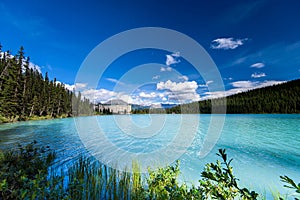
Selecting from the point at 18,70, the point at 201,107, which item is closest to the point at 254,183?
the point at 18,70

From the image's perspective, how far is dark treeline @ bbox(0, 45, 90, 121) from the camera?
3023 centimetres

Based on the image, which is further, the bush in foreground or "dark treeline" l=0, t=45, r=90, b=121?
"dark treeline" l=0, t=45, r=90, b=121

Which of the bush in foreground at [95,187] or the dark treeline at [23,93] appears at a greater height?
the dark treeline at [23,93]

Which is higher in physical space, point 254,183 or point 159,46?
point 159,46

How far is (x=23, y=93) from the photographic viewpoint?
129 feet

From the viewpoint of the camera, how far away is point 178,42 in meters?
19.8

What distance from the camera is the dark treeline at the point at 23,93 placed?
3023 cm

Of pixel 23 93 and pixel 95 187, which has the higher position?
pixel 23 93

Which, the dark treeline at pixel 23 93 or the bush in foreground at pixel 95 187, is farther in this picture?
the dark treeline at pixel 23 93

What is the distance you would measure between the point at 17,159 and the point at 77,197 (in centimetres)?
289

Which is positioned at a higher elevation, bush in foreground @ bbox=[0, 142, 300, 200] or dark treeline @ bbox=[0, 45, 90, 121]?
dark treeline @ bbox=[0, 45, 90, 121]

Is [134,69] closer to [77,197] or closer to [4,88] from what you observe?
[77,197]

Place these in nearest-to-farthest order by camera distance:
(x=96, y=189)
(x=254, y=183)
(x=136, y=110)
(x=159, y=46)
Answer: (x=96, y=189) → (x=254, y=183) → (x=159, y=46) → (x=136, y=110)

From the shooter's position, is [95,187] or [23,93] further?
[23,93]
